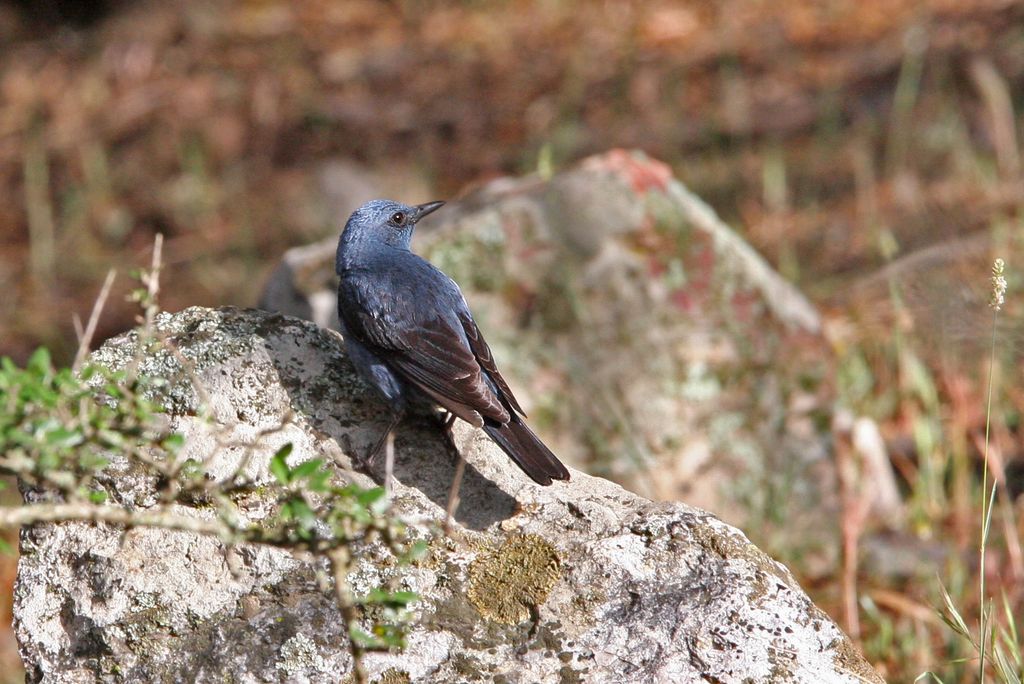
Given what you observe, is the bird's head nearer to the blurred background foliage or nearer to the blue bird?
the blue bird

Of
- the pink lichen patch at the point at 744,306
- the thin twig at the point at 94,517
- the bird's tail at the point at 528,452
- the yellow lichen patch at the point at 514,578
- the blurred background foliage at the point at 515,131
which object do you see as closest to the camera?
the thin twig at the point at 94,517

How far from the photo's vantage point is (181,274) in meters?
8.12

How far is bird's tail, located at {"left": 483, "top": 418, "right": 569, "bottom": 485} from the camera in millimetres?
2811

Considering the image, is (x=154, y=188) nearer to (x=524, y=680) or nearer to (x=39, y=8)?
(x=39, y=8)

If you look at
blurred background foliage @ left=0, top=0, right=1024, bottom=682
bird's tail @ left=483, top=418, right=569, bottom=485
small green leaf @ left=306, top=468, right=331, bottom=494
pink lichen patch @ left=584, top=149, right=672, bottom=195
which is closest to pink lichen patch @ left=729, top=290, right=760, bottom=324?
pink lichen patch @ left=584, top=149, right=672, bottom=195

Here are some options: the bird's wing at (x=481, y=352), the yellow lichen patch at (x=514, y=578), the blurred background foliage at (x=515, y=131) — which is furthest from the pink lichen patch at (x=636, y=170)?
the yellow lichen patch at (x=514, y=578)

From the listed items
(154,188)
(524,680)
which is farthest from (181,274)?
(524,680)

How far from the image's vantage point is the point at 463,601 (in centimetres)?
263

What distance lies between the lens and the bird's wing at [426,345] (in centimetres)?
307

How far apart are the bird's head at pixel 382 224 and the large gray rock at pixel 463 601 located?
112 cm

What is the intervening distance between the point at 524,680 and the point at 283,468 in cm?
81

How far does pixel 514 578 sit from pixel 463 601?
0.13 m

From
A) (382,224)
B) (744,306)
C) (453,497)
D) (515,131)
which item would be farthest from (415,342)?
(515,131)

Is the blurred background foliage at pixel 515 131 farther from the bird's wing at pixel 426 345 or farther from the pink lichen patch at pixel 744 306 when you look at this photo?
the bird's wing at pixel 426 345
